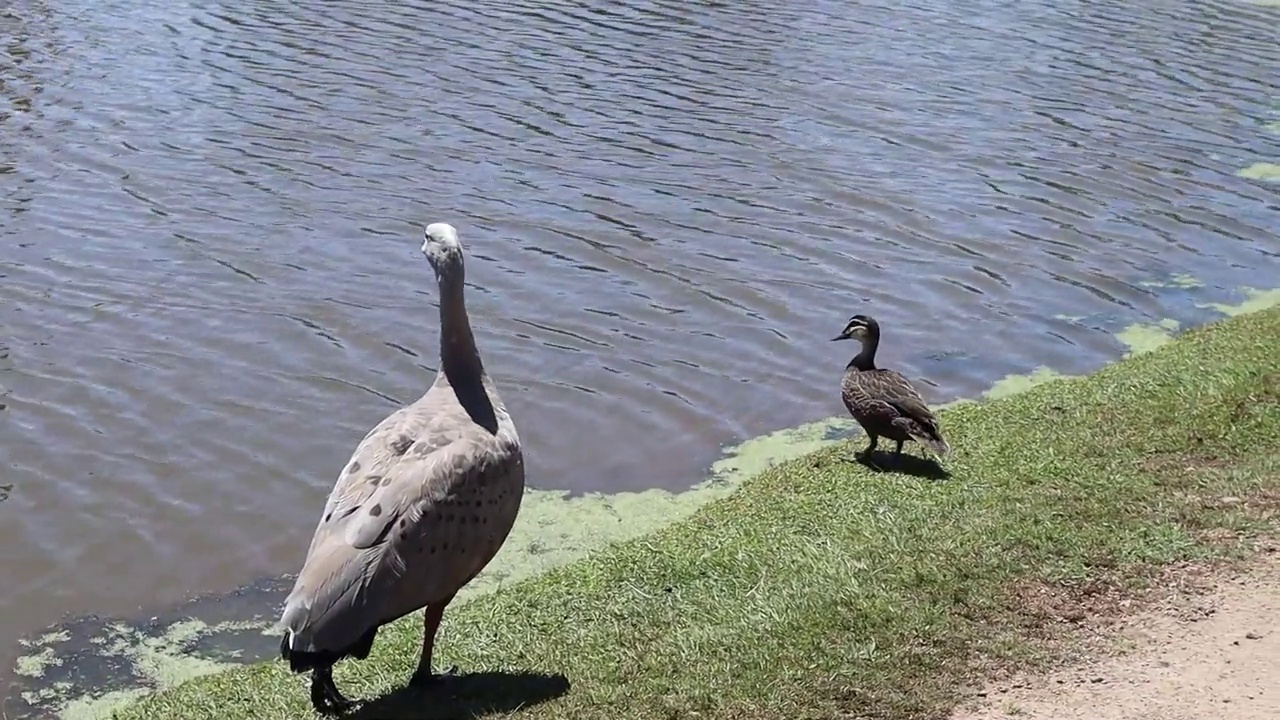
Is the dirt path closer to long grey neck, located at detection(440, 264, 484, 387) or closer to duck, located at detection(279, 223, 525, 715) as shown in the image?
duck, located at detection(279, 223, 525, 715)

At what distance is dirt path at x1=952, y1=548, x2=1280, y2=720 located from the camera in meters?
6.03

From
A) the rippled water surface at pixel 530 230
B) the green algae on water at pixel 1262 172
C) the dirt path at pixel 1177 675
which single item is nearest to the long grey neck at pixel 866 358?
the rippled water surface at pixel 530 230

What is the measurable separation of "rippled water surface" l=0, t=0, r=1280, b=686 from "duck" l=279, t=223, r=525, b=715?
359 cm

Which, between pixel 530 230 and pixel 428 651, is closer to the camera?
pixel 428 651

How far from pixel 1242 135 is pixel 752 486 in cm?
1479

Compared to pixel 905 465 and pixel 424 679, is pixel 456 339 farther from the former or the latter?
pixel 905 465

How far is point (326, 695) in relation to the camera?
614 centimetres

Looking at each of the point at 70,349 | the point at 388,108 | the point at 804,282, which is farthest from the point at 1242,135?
the point at 70,349

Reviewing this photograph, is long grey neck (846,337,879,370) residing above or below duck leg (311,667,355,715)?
below

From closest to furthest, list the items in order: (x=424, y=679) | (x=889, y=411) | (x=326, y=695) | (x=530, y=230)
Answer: (x=326, y=695) < (x=424, y=679) < (x=889, y=411) < (x=530, y=230)

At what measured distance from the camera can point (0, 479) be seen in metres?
10.4

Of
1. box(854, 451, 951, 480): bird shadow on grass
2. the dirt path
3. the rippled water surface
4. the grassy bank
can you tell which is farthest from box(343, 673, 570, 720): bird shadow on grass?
box(854, 451, 951, 480): bird shadow on grass

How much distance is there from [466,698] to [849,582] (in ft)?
6.73

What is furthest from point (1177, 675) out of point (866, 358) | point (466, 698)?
point (866, 358)
